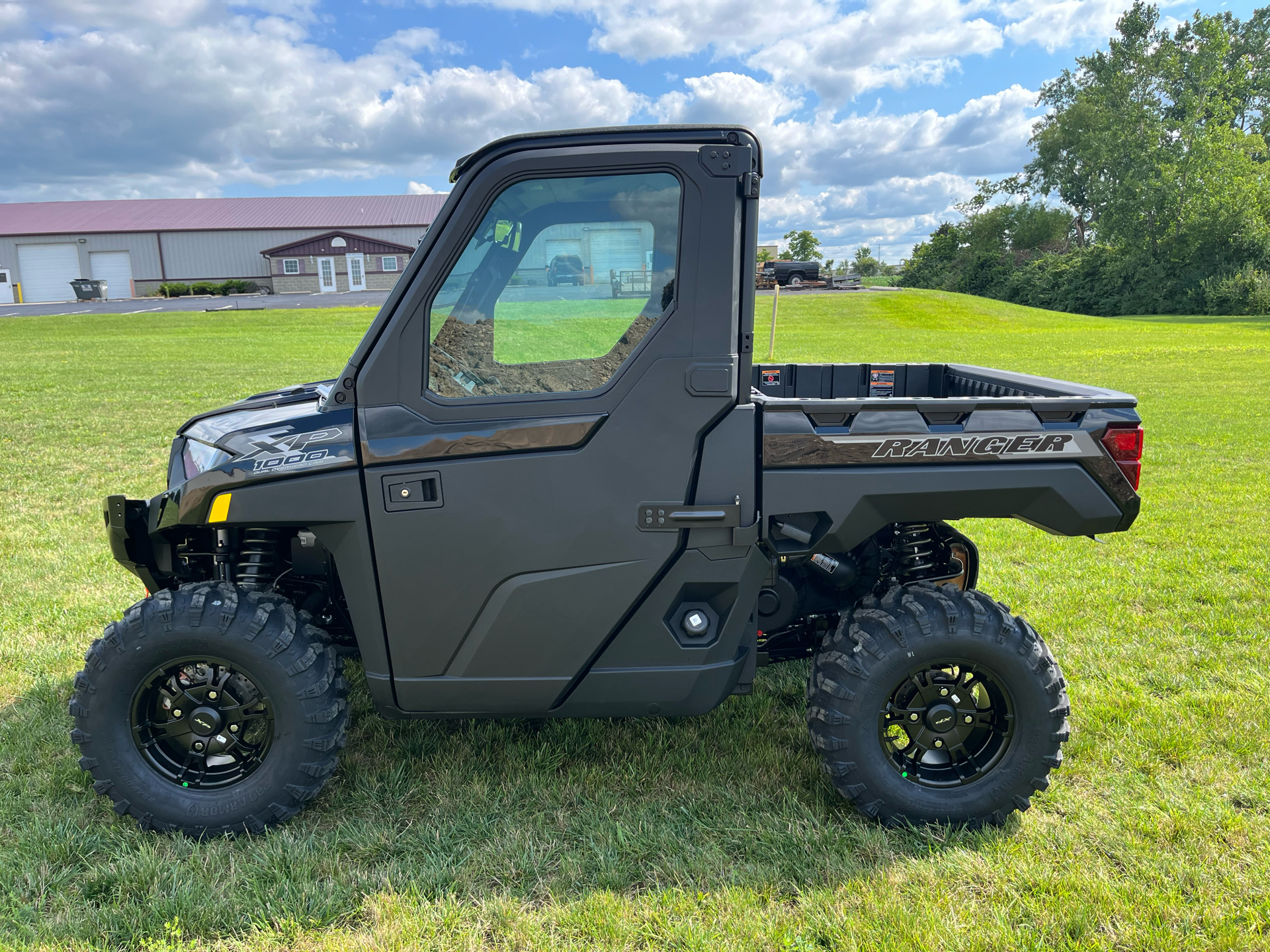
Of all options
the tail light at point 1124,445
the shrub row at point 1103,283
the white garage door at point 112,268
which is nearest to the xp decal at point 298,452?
the tail light at point 1124,445

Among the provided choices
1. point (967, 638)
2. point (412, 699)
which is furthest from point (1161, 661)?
point (412, 699)

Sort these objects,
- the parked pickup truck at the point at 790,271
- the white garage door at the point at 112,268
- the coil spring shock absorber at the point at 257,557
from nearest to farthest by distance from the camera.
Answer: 1. the coil spring shock absorber at the point at 257,557
2. the parked pickup truck at the point at 790,271
3. the white garage door at the point at 112,268

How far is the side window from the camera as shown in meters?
2.62

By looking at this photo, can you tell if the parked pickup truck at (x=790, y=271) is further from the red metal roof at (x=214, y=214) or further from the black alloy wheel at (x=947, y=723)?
the red metal roof at (x=214, y=214)

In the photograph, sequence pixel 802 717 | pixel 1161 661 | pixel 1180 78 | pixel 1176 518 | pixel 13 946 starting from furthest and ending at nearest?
pixel 1180 78
pixel 1176 518
pixel 1161 661
pixel 802 717
pixel 13 946

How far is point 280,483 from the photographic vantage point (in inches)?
105

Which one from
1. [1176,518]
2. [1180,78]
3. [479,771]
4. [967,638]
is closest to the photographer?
[967,638]

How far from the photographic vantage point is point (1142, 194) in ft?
150

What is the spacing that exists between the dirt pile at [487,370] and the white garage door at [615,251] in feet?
0.79

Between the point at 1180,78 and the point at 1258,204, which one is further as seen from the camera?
the point at 1180,78

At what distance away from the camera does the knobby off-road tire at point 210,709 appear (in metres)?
2.77

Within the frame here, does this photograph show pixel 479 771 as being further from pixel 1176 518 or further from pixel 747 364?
pixel 1176 518

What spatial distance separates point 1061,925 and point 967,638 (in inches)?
34.1

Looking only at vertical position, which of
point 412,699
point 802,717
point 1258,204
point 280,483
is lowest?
point 802,717
